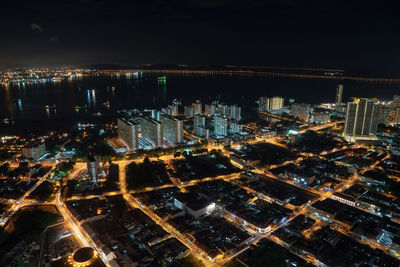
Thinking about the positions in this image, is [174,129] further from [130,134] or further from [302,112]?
[302,112]

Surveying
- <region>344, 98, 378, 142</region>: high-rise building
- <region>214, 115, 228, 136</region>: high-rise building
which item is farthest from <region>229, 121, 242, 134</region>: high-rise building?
<region>344, 98, 378, 142</region>: high-rise building

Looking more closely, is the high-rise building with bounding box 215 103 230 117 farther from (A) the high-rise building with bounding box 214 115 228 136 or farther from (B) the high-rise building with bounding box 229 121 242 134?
(A) the high-rise building with bounding box 214 115 228 136

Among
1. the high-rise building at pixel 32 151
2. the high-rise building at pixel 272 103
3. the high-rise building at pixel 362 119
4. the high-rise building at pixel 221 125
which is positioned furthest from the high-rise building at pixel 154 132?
the high-rise building at pixel 272 103

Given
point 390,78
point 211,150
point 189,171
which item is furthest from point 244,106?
point 390,78

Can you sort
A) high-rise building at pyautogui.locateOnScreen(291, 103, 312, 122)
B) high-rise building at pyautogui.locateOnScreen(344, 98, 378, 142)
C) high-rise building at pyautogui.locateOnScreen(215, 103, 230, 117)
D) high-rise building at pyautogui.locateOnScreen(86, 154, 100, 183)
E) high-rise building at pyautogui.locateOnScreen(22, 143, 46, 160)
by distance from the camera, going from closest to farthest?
high-rise building at pyautogui.locateOnScreen(86, 154, 100, 183) → high-rise building at pyautogui.locateOnScreen(22, 143, 46, 160) → high-rise building at pyautogui.locateOnScreen(344, 98, 378, 142) → high-rise building at pyautogui.locateOnScreen(291, 103, 312, 122) → high-rise building at pyautogui.locateOnScreen(215, 103, 230, 117)

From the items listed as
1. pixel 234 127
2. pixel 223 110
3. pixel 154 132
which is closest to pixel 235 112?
pixel 223 110
